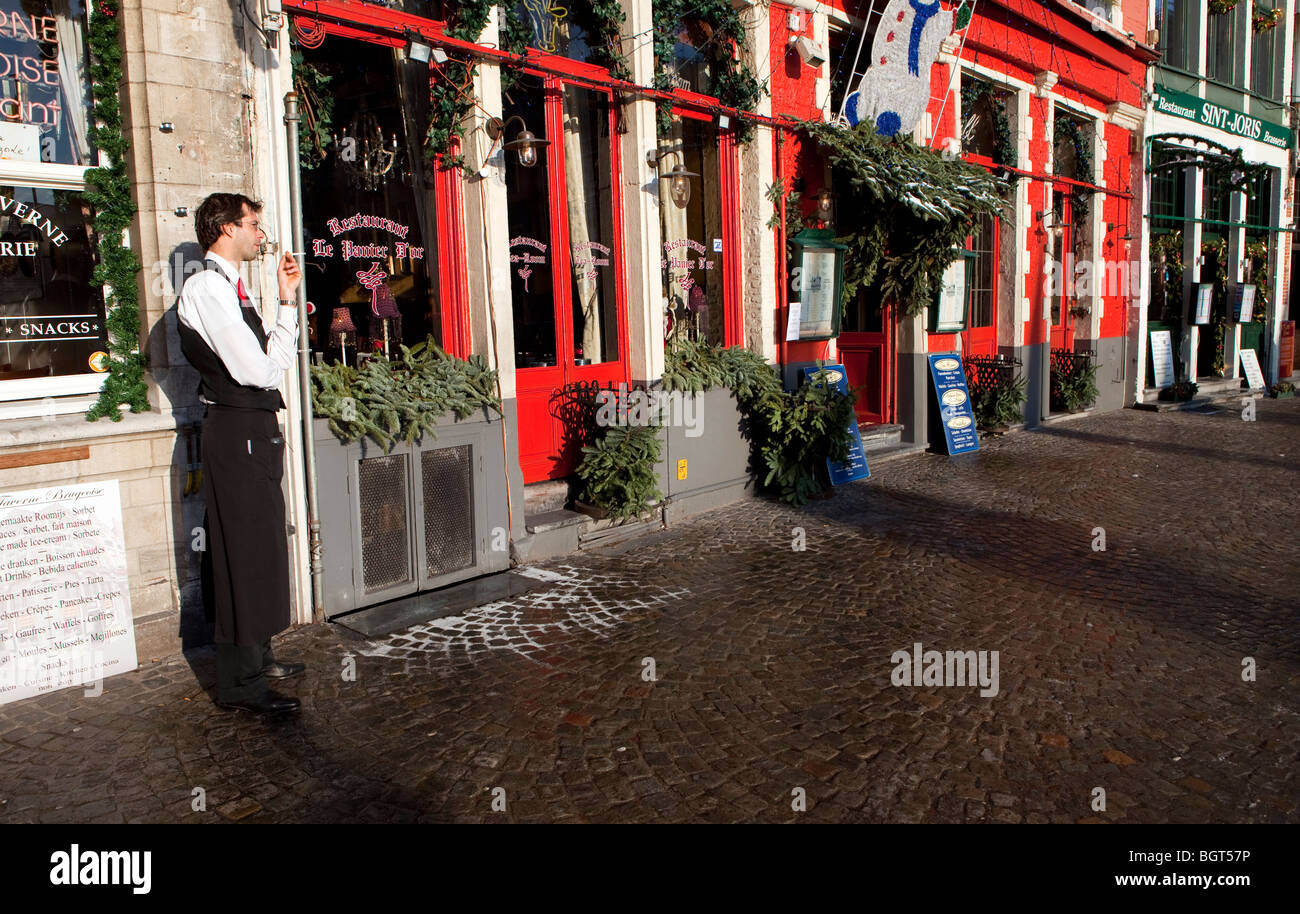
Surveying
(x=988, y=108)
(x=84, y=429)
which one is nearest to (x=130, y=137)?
(x=84, y=429)

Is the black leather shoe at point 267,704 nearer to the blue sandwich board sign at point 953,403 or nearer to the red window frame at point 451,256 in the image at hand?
the red window frame at point 451,256

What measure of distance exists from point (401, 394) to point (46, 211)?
6.50 feet

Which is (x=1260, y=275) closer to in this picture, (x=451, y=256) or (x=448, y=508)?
(x=451, y=256)

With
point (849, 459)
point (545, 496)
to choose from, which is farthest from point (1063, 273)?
point (545, 496)

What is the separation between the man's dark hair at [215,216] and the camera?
163 inches

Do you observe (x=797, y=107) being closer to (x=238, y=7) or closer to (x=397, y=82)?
(x=397, y=82)

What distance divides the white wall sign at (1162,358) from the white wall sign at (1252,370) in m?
2.21

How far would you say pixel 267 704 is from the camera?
4137mm

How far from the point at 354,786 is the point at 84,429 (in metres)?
2.33

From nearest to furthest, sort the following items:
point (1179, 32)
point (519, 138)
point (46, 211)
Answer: point (46, 211)
point (519, 138)
point (1179, 32)

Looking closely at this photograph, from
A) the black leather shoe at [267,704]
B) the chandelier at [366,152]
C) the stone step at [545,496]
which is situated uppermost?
the chandelier at [366,152]

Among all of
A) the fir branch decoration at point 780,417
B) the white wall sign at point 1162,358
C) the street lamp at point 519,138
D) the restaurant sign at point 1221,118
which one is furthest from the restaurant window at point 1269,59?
the street lamp at point 519,138

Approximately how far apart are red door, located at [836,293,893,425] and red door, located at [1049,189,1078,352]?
473 centimetres

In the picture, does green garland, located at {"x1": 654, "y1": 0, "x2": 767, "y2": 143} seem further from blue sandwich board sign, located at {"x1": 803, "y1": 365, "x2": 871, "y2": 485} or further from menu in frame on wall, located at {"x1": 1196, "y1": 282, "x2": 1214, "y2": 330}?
menu in frame on wall, located at {"x1": 1196, "y1": 282, "x2": 1214, "y2": 330}
